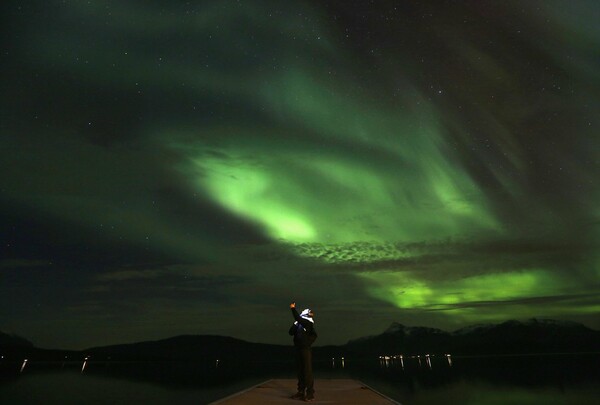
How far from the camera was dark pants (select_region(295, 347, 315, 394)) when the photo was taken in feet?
42.5

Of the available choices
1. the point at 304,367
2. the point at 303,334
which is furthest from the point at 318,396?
the point at 303,334

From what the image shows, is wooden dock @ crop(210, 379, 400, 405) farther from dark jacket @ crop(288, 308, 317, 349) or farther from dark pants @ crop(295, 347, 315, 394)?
dark jacket @ crop(288, 308, 317, 349)

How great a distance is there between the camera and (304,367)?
43.3 feet

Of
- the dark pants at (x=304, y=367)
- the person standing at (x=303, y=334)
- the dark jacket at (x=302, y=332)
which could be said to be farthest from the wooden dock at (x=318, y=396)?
the dark jacket at (x=302, y=332)

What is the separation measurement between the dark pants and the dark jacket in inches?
6.6

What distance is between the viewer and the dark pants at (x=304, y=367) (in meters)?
13.0

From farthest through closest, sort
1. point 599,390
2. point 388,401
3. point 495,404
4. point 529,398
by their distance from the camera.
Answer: point 599,390
point 529,398
point 495,404
point 388,401

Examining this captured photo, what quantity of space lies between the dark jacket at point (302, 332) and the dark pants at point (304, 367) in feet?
0.55

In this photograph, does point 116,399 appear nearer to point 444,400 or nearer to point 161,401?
point 161,401

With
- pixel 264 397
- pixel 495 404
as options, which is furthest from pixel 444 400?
pixel 264 397

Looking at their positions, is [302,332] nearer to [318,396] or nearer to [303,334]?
[303,334]

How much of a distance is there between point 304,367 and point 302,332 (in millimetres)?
1079

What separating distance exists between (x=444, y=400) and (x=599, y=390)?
86.5ft

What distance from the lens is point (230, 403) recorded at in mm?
12984
